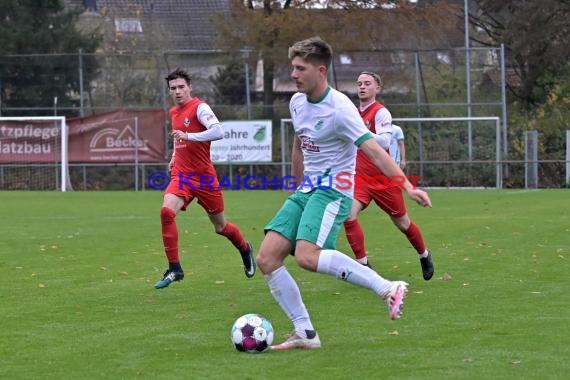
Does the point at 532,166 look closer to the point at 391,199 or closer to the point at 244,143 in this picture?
the point at 244,143

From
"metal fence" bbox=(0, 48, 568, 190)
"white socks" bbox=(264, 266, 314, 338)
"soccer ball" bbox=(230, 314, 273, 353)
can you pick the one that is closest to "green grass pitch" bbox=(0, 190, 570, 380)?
"soccer ball" bbox=(230, 314, 273, 353)

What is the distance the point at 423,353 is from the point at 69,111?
91.1 feet

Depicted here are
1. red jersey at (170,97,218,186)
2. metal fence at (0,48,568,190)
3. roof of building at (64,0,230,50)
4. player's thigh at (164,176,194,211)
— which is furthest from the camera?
roof of building at (64,0,230,50)

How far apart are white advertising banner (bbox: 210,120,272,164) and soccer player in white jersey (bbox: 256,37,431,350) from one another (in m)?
24.2

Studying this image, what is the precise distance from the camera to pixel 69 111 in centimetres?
3281

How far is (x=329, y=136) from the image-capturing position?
654 cm

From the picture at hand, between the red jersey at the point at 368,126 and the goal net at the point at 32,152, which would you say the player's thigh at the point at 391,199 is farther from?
the goal net at the point at 32,152

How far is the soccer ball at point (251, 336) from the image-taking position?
20.9 ft

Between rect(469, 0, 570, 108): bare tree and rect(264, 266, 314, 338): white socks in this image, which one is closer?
rect(264, 266, 314, 338): white socks

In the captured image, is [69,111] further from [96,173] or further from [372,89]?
[372,89]

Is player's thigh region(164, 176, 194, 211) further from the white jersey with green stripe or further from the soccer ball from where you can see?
the soccer ball

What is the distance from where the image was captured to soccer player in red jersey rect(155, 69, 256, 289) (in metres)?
10.0

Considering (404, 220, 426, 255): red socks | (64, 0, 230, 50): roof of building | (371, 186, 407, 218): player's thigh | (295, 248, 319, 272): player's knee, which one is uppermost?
(64, 0, 230, 50): roof of building

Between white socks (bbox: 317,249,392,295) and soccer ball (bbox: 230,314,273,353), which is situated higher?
white socks (bbox: 317,249,392,295)
